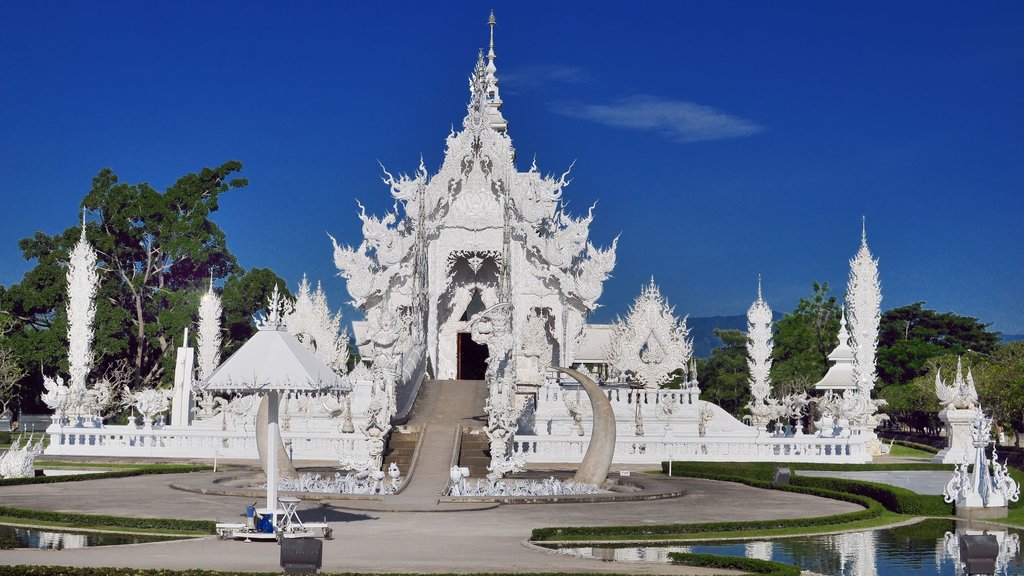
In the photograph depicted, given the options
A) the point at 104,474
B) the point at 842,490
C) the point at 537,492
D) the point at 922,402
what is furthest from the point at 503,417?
the point at 922,402

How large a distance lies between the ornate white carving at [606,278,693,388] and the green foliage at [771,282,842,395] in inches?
683

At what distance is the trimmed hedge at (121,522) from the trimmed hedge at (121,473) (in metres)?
6.97

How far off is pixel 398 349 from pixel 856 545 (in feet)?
71.7

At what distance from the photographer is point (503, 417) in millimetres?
29281

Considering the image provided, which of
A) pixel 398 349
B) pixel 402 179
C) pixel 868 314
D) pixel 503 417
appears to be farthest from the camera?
pixel 868 314

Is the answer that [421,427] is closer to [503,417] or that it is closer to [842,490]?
[503,417]

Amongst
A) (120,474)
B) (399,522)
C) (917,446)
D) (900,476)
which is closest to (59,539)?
(399,522)

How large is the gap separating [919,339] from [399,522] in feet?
186

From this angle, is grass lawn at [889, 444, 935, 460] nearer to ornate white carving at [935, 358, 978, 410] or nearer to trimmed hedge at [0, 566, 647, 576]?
ornate white carving at [935, 358, 978, 410]

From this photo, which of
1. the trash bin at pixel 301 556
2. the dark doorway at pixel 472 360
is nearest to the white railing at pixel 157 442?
the dark doorway at pixel 472 360

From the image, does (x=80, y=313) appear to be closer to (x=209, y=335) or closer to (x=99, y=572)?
(x=209, y=335)

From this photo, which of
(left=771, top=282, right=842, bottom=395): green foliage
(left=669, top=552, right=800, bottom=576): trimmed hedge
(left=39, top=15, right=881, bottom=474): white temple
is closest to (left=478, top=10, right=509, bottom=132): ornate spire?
(left=39, top=15, right=881, bottom=474): white temple

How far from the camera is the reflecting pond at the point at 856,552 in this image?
17109mm

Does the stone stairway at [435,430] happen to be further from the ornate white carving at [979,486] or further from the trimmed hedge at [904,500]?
the ornate white carving at [979,486]
